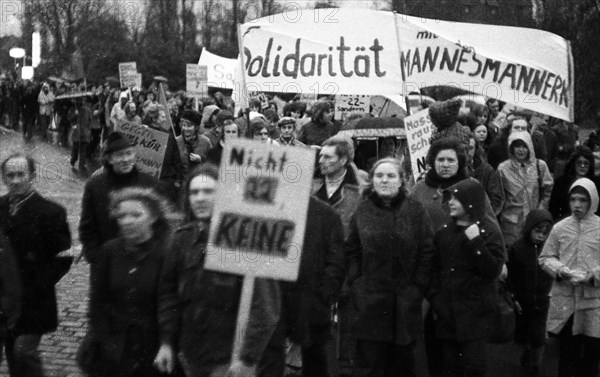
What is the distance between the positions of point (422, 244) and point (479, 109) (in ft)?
27.9

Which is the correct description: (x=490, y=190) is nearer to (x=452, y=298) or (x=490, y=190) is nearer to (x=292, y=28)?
(x=452, y=298)

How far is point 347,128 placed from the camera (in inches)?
343

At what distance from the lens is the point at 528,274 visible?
20.3 feet

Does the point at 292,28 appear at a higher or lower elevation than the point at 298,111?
higher

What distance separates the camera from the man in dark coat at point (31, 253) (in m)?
5.10

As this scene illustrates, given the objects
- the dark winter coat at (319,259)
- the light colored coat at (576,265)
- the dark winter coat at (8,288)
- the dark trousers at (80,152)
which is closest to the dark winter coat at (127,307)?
the dark winter coat at (8,288)

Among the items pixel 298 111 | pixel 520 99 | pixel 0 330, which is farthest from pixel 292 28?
pixel 298 111

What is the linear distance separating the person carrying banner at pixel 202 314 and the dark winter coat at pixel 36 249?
3.34ft

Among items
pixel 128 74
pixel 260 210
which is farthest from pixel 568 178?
pixel 128 74

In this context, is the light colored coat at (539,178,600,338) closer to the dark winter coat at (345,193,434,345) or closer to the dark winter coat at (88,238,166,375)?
the dark winter coat at (345,193,434,345)

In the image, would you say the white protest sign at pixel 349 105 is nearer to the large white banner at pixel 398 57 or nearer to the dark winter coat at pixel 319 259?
the large white banner at pixel 398 57

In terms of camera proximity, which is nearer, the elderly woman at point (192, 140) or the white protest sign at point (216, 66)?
the elderly woman at point (192, 140)

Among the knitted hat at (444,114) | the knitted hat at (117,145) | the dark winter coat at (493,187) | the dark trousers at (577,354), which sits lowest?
the dark trousers at (577,354)

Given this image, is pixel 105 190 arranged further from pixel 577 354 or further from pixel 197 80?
pixel 197 80
